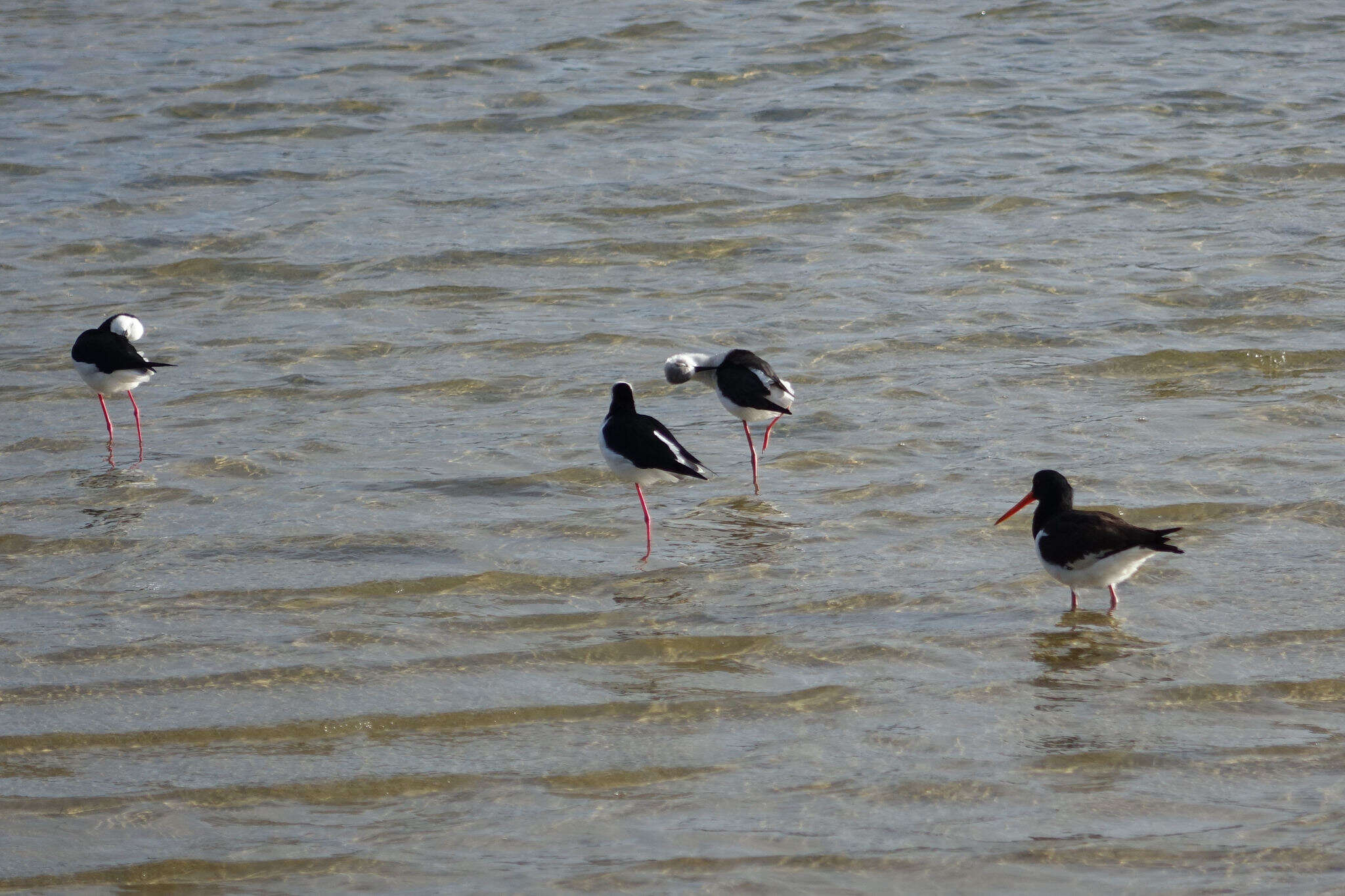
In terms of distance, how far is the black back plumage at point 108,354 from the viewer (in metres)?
10.8

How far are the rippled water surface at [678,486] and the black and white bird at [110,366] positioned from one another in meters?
0.37

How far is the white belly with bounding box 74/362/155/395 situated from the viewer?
10867 millimetres

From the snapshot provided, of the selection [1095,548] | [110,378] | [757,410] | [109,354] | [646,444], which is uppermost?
[109,354]

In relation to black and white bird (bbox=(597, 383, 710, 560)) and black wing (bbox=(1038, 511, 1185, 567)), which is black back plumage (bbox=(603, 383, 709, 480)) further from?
black wing (bbox=(1038, 511, 1185, 567))

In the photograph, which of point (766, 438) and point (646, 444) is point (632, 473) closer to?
point (646, 444)

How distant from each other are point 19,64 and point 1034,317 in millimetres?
17578

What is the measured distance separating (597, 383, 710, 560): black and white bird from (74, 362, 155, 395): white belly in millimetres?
3775

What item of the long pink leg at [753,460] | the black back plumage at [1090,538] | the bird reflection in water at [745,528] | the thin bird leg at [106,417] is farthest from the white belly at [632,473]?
the thin bird leg at [106,417]

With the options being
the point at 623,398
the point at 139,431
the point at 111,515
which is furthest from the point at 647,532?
the point at 139,431

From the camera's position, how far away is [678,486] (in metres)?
10.7

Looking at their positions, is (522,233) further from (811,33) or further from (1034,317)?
(811,33)

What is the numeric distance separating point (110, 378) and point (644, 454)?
4.41m

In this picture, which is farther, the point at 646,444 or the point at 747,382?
the point at 747,382

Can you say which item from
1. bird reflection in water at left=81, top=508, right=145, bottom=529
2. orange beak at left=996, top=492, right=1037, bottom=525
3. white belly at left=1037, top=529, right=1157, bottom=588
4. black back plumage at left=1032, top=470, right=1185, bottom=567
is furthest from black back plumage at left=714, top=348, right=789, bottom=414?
bird reflection in water at left=81, top=508, right=145, bottom=529
